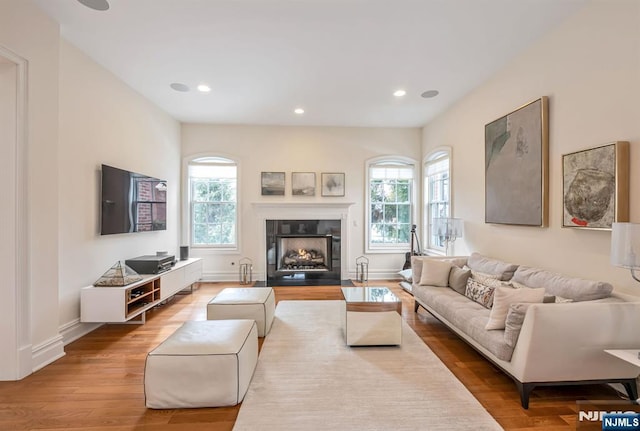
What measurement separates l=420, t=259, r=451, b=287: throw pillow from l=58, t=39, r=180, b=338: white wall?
402cm

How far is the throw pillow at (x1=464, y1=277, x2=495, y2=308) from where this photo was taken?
2.87m

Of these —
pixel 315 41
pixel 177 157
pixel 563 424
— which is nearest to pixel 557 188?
pixel 563 424

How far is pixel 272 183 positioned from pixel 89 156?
300 centimetres

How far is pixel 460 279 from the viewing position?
343 cm

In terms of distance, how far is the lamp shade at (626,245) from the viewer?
1709 millimetres

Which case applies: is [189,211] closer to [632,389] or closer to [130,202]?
[130,202]

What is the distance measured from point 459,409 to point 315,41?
3415 millimetres

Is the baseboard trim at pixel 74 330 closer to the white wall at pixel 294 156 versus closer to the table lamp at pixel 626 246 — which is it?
the white wall at pixel 294 156

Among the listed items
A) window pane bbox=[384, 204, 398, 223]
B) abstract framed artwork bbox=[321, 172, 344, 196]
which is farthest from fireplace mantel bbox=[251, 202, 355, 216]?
window pane bbox=[384, 204, 398, 223]

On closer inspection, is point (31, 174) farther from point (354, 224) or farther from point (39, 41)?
point (354, 224)

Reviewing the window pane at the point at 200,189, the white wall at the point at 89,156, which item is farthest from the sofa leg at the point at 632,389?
the window pane at the point at 200,189

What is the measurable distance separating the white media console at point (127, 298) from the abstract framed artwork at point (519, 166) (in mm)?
4414

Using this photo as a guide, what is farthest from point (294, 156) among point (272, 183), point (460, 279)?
point (460, 279)

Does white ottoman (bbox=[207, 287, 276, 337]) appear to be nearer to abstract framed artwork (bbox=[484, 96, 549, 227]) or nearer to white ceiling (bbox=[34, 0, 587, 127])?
white ceiling (bbox=[34, 0, 587, 127])
